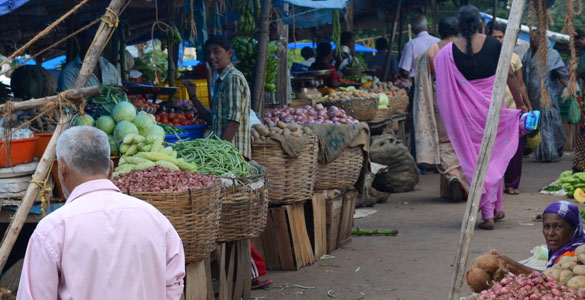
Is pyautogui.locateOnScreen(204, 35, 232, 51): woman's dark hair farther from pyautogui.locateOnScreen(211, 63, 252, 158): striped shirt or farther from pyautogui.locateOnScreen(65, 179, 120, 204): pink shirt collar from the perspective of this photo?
pyautogui.locateOnScreen(65, 179, 120, 204): pink shirt collar

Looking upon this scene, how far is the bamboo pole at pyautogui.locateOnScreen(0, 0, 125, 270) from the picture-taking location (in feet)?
12.6

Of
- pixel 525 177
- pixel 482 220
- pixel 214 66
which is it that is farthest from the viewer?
pixel 525 177

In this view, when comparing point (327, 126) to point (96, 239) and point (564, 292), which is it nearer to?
point (564, 292)

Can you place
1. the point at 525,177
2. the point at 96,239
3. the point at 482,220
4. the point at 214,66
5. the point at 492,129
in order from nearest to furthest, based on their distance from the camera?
1. the point at 96,239
2. the point at 492,129
3. the point at 214,66
4. the point at 482,220
5. the point at 525,177

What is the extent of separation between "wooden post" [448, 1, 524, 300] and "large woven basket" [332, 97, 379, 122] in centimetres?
613

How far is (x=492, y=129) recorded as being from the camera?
12.8 ft

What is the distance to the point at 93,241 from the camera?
2387 mm

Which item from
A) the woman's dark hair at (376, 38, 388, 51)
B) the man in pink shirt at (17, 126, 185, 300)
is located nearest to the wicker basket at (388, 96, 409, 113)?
the woman's dark hair at (376, 38, 388, 51)

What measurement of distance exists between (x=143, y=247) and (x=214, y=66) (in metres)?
3.90

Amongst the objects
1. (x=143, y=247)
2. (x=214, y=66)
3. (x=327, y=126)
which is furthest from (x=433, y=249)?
(x=143, y=247)

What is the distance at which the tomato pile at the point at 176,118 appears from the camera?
21.1 feet

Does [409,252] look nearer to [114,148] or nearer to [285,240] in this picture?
[285,240]

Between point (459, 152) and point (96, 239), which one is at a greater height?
point (96, 239)

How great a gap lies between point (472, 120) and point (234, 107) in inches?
109
